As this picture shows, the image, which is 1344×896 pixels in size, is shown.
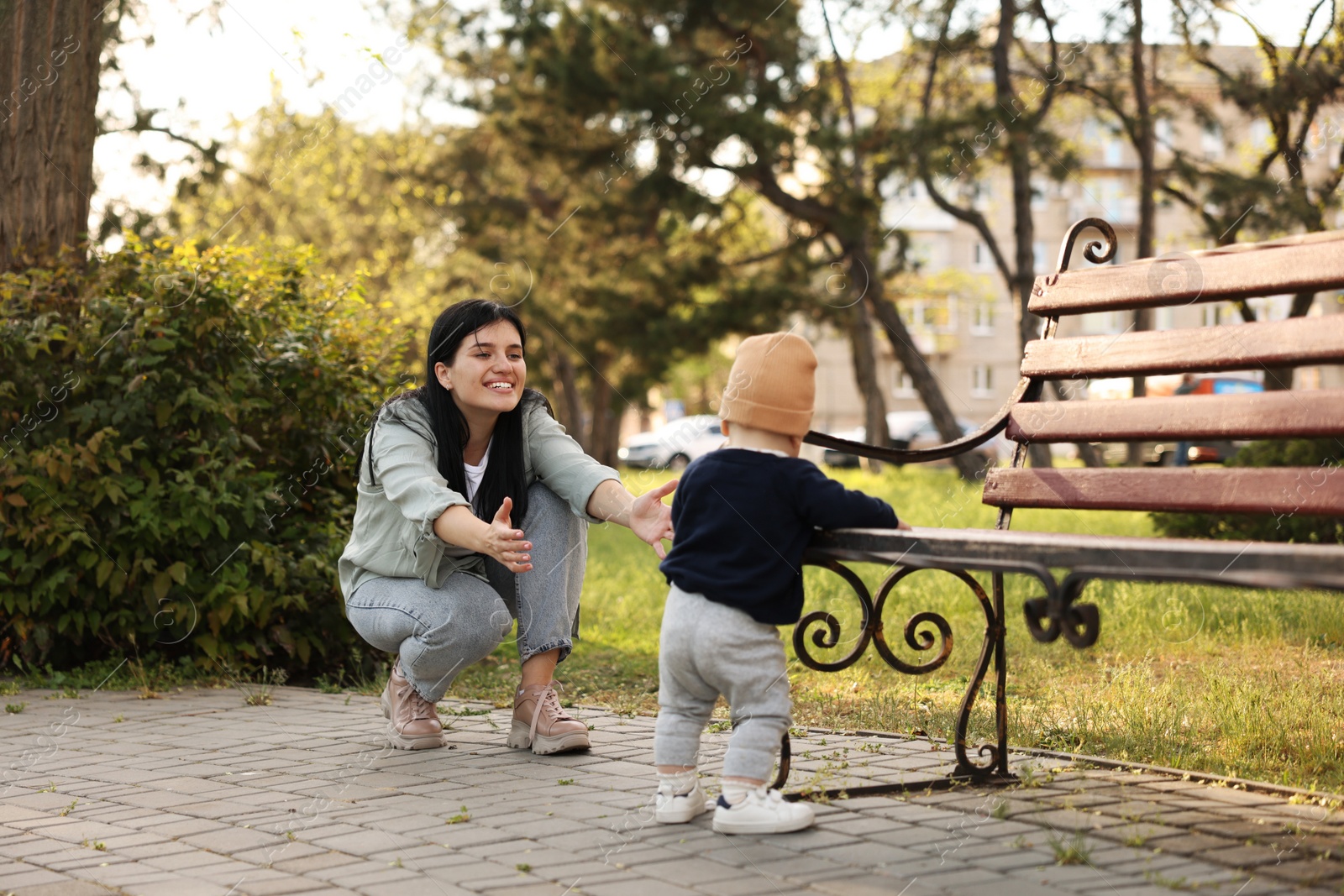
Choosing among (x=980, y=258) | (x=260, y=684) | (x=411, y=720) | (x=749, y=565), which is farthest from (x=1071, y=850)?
(x=980, y=258)

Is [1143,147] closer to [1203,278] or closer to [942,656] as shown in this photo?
[1203,278]

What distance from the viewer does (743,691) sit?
3.15 meters

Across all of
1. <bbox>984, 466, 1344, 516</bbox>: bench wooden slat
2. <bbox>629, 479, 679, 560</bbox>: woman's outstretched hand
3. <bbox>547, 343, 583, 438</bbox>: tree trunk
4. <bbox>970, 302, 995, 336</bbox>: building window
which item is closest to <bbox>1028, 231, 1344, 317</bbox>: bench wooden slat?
<bbox>984, 466, 1344, 516</bbox>: bench wooden slat

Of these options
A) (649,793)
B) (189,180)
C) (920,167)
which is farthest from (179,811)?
(920,167)

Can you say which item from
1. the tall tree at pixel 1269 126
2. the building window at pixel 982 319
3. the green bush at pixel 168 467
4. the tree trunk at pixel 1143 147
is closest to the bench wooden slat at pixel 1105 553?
the green bush at pixel 168 467

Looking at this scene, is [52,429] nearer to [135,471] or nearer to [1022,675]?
[135,471]

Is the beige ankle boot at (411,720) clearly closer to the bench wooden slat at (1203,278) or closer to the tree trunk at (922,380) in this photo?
the bench wooden slat at (1203,278)

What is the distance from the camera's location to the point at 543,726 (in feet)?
13.9

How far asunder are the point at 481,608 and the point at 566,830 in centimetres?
106

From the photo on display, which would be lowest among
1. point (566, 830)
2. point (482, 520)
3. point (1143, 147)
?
point (566, 830)

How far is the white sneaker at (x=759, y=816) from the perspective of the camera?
315cm

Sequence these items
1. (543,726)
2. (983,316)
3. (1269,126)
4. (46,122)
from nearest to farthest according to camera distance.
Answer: (543,726), (46,122), (1269,126), (983,316)

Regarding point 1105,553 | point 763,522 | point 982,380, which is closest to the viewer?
point 1105,553

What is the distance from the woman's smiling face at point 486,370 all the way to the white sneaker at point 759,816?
5.12ft
